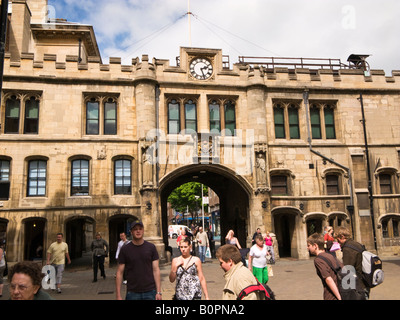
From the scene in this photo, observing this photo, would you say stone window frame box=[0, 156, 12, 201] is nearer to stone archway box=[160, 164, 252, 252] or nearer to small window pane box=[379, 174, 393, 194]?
stone archway box=[160, 164, 252, 252]

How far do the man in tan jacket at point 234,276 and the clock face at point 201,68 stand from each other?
18.0 meters

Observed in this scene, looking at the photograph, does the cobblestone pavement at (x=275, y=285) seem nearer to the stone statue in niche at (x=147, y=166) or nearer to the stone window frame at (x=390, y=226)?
the stone statue in niche at (x=147, y=166)

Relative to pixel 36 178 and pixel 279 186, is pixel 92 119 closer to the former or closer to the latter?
pixel 36 178

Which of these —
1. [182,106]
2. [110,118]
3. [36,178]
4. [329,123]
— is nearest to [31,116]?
[36,178]

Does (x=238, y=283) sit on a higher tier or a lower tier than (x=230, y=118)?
lower

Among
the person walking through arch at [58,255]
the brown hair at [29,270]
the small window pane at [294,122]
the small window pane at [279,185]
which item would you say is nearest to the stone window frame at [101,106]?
the person walking through arch at [58,255]

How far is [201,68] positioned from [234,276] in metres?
18.7

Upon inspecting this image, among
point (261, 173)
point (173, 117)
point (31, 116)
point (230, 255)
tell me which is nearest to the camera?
point (230, 255)

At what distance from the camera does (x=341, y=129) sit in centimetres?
2219

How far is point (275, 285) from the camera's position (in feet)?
39.1

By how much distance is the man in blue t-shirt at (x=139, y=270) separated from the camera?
5.23 metres
